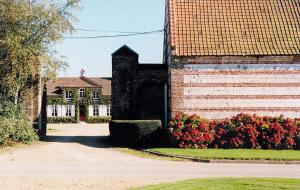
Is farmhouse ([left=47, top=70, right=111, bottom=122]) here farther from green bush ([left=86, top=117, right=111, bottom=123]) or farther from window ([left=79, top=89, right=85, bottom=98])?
green bush ([left=86, top=117, right=111, bottom=123])

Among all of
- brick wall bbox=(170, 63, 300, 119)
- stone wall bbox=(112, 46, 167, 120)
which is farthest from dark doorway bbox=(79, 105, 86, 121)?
brick wall bbox=(170, 63, 300, 119)

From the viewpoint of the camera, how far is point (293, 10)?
88.5 ft

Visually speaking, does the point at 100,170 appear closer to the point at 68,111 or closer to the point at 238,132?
the point at 238,132

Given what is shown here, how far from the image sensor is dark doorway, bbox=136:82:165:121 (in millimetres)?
→ 30469

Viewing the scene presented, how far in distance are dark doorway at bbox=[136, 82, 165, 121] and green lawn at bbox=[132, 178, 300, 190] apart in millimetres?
16887

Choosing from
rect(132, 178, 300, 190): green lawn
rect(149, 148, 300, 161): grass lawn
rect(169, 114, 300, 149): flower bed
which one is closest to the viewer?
rect(132, 178, 300, 190): green lawn

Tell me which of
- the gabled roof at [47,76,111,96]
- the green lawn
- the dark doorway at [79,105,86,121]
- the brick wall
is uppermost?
the gabled roof at [47,76,111,96]

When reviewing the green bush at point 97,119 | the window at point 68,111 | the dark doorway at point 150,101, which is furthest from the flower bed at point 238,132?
the window at point 68,111

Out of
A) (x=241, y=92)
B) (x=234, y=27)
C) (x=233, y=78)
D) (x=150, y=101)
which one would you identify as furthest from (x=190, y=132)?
(x=150, y=101)

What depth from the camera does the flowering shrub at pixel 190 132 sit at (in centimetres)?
2303

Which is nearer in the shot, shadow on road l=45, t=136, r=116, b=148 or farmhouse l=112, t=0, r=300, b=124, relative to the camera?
farmhouse l=112, t=0, r=300, b=124

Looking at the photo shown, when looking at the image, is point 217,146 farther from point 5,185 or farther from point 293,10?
point 5,185

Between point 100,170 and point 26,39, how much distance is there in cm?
1421

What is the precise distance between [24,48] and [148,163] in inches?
486
